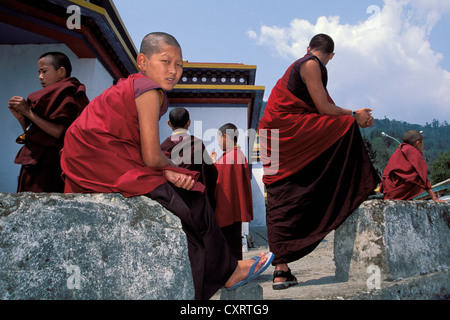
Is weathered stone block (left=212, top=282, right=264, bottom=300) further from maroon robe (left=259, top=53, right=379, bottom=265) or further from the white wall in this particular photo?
the white wall

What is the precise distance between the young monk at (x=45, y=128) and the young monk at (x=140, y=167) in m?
0.88

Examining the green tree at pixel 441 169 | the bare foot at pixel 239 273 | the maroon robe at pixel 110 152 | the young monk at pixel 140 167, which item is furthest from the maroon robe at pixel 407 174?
the green tree at pixel 441 169

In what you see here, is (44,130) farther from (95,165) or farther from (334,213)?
(334,213)

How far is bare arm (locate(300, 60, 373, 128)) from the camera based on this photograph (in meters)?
2.44

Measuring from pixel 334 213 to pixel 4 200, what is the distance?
1897 mm

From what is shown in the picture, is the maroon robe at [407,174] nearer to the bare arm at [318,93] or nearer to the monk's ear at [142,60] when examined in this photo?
the bare arm at [318,93]

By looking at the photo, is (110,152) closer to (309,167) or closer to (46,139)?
(46,139)

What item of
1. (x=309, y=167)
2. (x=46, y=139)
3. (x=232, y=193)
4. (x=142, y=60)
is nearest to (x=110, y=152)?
(x=142, y=60)

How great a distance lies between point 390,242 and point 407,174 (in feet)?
8.58

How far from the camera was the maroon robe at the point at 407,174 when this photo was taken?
13.8 ft

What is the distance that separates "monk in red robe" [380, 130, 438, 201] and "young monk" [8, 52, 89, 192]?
3.81m

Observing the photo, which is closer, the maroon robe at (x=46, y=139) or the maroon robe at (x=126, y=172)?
the maroon robe at (x=126, y=172)

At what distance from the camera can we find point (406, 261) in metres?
2.13
